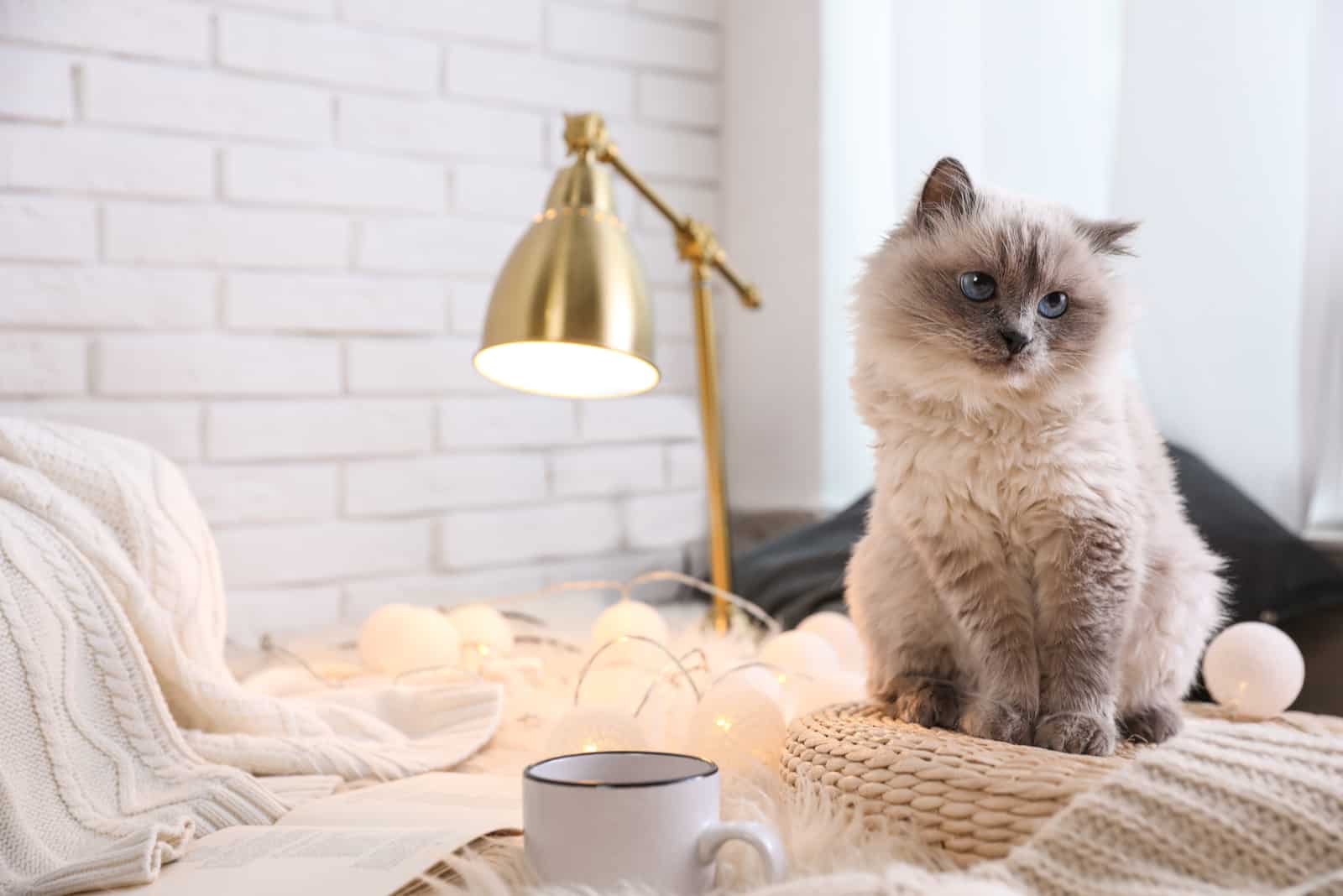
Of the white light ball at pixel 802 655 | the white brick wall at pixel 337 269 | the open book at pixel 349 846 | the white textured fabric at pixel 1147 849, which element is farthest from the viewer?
the white brick wall at pixel 337 269

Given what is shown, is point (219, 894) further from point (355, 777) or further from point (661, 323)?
point (661, 323)

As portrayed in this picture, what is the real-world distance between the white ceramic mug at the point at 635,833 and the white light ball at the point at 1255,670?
1.86ft

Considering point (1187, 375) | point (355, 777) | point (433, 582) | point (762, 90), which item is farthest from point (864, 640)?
point (762, 90)

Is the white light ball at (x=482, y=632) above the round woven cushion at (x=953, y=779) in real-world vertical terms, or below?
below

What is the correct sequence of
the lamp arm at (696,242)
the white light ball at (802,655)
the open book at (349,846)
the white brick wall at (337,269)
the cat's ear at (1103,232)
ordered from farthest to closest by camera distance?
the white brick wall at (337,269) < the lamp arm at (696,242) < the white light ball at (802,655) < the cat's ear at (1103,232) < the open book at (349,846)

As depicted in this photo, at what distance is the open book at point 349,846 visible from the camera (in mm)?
758

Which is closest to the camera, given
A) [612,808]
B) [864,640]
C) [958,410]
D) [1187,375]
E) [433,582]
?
[612,808]

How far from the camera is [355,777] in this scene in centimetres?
105

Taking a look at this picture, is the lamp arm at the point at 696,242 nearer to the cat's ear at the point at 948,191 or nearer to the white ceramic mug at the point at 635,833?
the cat's ear at the point at 948,191

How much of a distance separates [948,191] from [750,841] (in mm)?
472

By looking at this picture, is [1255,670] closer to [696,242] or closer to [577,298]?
[577,298]

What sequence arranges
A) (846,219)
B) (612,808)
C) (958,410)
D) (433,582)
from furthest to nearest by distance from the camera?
(846,219)
(433,582)
(958,410)
(612,808)

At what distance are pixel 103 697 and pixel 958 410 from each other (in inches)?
28.3

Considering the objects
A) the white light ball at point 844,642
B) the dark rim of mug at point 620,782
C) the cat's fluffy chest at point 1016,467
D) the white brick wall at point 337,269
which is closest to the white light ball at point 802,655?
the white light ball at point 844,642
